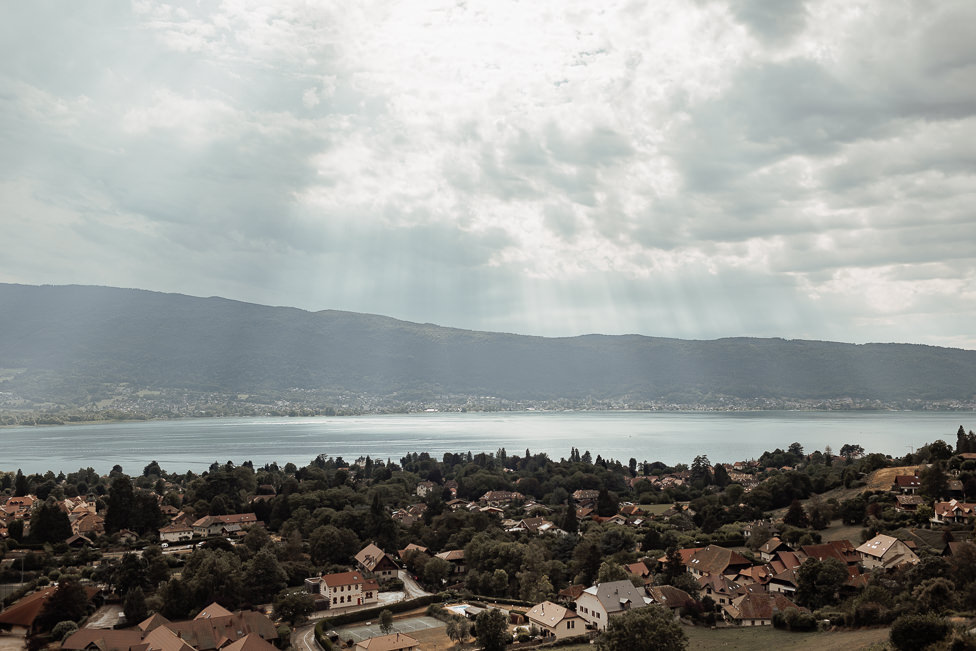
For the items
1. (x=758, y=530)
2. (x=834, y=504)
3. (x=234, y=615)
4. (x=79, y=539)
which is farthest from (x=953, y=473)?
Answer: (x=79, y=539)

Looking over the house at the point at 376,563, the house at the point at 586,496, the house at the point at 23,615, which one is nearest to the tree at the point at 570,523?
the house at the point at 376,563

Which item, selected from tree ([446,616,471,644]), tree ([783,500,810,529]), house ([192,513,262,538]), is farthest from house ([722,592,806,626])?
house ([192,513,262,538])

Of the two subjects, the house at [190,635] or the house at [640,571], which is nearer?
the house at [190,635]

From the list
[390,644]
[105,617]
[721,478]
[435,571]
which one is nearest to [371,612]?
[435,571]

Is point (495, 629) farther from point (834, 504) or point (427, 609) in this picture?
point (834, 504)

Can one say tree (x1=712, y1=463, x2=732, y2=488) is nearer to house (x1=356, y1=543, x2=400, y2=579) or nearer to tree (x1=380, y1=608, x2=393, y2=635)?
house (x1=356, y1=543, x2=400, y2=579)

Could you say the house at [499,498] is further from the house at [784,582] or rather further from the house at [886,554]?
the house at [886,554]

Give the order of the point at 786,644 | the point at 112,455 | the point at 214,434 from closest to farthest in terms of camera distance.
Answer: the point at 786,644 → the point at 112,455 → the point at 214,434

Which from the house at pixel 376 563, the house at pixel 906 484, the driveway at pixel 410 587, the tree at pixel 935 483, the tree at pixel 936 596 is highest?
the tree at pixel 935 483
